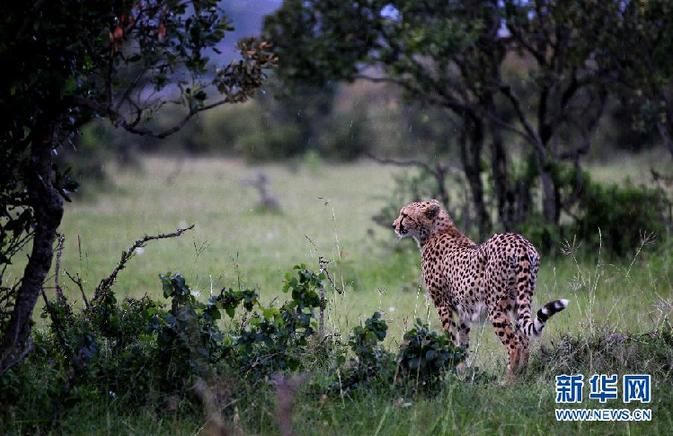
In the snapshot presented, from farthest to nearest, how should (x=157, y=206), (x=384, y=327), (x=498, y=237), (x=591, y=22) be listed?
(x=157, y=206)
(x=591, y=22)
(x=498, y=237)
(x=384, y=327)

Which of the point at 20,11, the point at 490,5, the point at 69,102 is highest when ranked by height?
the point at 490,5

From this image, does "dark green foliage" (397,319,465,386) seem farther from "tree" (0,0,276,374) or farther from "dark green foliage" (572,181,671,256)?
"dark green foliage" (572,181,671,256)

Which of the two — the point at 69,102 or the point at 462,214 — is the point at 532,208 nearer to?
the point at 462,214

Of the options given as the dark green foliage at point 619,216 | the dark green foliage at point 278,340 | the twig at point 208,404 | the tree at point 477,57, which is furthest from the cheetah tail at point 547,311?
the dark green foliage at point 619,216

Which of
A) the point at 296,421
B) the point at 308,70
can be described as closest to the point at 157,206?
the point at 308,70

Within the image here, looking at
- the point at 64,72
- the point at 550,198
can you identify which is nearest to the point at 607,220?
the point at 550,198

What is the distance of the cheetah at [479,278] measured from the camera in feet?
18.3

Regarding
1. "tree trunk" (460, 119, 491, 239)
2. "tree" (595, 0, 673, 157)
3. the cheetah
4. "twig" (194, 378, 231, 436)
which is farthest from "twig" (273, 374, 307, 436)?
"tree trunk" (460, 119, 491, 239)

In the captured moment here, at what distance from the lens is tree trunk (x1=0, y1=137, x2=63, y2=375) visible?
4328 millimetres

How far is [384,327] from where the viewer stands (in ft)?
16.1

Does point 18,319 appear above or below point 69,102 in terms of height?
below

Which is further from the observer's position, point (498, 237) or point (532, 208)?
point (532, 208)

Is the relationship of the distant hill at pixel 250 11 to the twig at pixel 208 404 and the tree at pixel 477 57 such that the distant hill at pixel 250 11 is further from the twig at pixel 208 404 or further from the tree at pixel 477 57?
the twig at pixel 208 404

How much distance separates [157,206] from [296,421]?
46.3 ft
